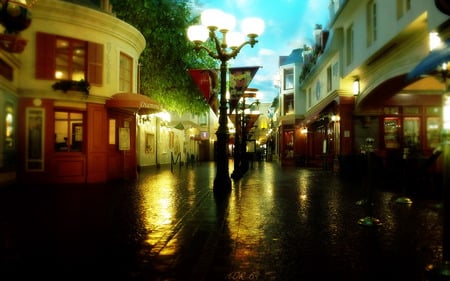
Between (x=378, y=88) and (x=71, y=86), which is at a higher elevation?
(x=378, y=88)

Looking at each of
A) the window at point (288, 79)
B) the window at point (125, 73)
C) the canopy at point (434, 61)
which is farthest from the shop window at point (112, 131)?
the window at point (288, 79)

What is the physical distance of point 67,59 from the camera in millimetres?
15383

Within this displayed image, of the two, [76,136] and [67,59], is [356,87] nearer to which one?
[76,136]

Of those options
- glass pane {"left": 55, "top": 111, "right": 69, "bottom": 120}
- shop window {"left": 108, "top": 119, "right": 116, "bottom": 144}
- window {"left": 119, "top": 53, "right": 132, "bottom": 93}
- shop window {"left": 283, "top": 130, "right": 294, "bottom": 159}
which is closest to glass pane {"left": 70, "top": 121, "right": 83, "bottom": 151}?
glass pane {"left": 55, "top": 111, "right": 69, "bottom": 120}

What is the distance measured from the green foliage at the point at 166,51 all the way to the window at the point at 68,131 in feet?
27.7

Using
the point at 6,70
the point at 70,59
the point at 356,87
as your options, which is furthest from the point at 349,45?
the point at 6,70

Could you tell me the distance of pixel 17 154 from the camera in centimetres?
1437

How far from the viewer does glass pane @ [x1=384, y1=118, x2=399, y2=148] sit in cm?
1969

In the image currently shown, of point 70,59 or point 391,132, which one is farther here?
point 391,132

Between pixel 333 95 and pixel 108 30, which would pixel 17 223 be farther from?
pixel 333 95

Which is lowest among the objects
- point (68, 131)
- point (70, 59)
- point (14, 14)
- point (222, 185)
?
point (222, 185)

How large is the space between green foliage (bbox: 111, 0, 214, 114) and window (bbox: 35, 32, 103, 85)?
6.67m

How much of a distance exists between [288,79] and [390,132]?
22727 mm

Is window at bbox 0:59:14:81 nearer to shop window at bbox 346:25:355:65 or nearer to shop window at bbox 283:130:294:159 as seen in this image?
shop window at bbox 346:25:355:65
